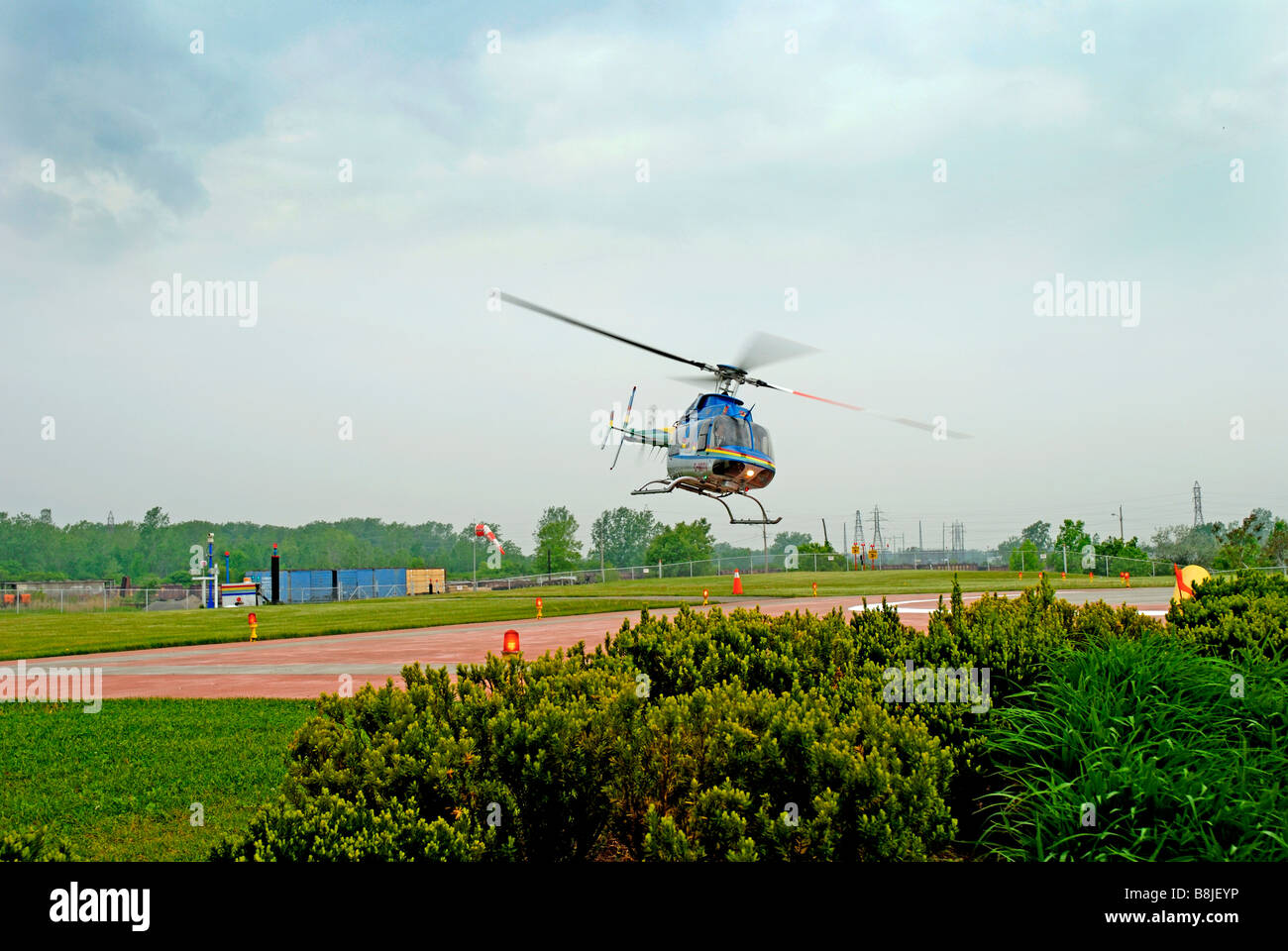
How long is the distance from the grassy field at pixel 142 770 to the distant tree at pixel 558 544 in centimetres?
8287

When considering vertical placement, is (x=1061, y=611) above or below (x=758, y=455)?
below

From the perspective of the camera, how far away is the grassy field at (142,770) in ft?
20.9

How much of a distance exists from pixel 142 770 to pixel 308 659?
10.1 metres

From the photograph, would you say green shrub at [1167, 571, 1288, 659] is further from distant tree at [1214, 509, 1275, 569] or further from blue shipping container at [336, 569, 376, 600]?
blue shipping container at [336, 569, 376, 600]

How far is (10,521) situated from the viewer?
180 meters

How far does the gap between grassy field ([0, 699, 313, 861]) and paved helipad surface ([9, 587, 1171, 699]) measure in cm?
157

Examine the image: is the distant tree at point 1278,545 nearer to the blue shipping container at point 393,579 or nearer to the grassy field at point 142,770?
the blue shipping container at point 393,579

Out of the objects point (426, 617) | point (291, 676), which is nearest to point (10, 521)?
point (426, 617)

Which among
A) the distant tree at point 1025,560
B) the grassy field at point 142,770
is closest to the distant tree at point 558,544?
the distant tree at point 1025,560

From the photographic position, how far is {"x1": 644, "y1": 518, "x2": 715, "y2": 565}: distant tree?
101812mm

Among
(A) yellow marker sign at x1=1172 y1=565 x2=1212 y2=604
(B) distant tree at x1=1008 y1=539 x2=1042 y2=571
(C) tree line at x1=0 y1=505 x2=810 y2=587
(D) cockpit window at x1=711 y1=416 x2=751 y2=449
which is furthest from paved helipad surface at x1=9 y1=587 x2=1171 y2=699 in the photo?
(C) tree line at x1=0 y1=505 x2=810 y2=587
